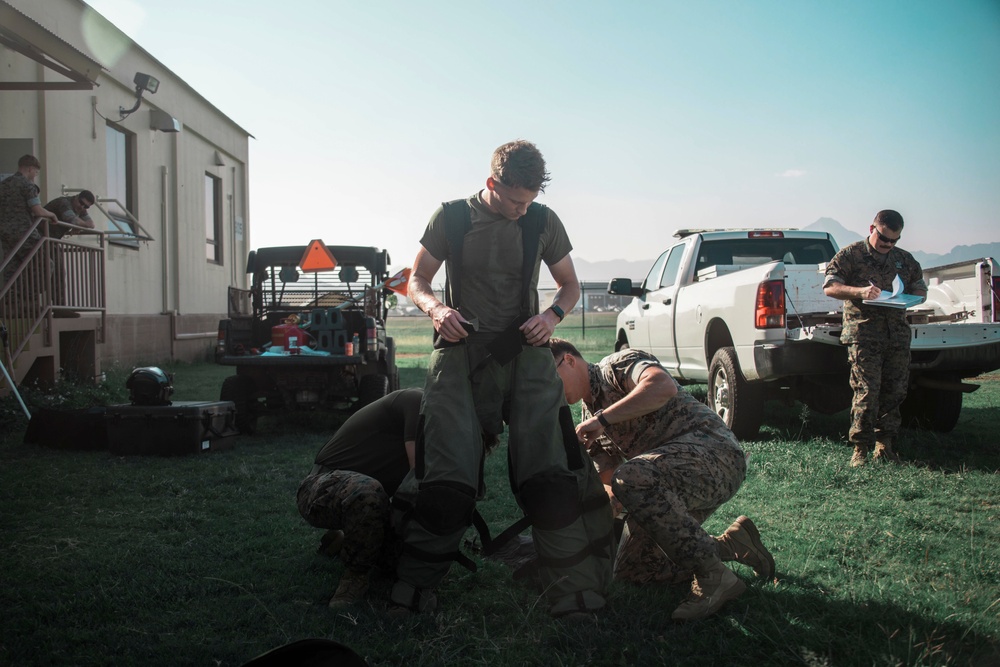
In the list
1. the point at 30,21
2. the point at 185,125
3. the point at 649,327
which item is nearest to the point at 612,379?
the point at 649,327

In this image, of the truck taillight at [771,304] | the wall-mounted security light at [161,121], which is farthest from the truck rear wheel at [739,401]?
the wall-mounted security light at [161,121]

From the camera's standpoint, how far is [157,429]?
6.41m

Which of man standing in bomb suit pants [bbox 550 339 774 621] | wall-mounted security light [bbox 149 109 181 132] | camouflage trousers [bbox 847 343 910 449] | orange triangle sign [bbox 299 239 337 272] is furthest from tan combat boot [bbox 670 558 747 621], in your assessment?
wall-mounted security light [bbox 149 109 181 132]

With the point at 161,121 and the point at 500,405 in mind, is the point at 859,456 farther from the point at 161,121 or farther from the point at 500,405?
the point at 161,121

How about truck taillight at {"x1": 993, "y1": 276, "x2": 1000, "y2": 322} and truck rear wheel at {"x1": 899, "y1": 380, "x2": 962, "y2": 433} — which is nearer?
truck taillight at {"x1": 993, "y1": 276, "x2": 1000, "y2": 322}

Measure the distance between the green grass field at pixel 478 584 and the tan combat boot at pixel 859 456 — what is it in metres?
0.11

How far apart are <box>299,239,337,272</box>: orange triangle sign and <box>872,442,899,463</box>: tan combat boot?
6095mm

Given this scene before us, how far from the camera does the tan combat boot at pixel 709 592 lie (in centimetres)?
289

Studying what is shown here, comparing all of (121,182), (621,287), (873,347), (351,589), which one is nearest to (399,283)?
(621,287)

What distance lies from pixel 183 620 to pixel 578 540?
1562mm

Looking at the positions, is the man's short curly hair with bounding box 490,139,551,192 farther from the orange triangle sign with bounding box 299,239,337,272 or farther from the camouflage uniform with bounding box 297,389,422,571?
the orange triangle sign with bounding box 299,239,337,272

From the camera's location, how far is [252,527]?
432 centimetres

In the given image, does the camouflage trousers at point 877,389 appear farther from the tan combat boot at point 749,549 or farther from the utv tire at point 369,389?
the utv tire at point 369,389

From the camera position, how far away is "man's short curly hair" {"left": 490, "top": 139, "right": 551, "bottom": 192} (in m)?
3.16
